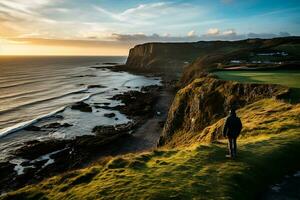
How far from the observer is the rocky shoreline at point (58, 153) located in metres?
32.5

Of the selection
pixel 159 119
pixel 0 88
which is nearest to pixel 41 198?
pixel 159 119

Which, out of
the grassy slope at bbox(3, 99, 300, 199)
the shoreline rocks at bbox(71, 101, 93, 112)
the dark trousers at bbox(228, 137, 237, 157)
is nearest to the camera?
the grassy slope at bbox(3, 99, 300, 199)

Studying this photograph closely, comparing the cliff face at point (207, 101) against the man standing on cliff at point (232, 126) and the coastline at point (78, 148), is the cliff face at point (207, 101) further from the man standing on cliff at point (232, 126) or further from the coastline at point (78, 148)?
the man standing on cliff at point (232, 126)

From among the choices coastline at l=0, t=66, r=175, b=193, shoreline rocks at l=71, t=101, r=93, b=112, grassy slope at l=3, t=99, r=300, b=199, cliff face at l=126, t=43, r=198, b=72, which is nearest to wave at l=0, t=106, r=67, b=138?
coastline at l=0, t=66, r=175, b=193

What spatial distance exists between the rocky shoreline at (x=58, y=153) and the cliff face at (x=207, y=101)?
9.60 meters

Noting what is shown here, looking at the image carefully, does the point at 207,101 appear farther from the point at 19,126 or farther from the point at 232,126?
A: the point at 19,126

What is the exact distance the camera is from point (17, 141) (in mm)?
44094

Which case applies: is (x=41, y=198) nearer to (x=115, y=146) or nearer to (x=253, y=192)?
(x=253, y=192)

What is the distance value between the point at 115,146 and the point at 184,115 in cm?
1141

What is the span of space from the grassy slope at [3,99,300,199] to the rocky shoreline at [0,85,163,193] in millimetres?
18361

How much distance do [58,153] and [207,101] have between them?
2100cm

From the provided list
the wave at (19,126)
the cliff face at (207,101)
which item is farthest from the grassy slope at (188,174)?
the wave at (19,126)

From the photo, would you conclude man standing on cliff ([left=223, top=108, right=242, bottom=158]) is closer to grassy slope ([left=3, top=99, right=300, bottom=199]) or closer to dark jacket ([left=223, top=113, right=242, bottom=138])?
dark jacket ([left=223, top=113, right=242, bottom=138])

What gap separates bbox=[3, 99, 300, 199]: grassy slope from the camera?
1214 cm
